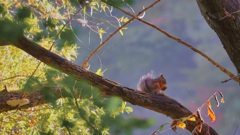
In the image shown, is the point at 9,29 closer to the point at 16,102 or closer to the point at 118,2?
the point at 118,2

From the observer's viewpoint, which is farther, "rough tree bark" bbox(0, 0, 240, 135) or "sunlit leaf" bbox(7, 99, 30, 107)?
"sunlit leaf" bbox(7, 99, 30, 107)

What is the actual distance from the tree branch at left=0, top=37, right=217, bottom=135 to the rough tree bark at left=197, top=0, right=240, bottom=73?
0.27 m

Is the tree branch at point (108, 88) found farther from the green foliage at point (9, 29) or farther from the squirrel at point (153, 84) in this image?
the green foliage at point (9, 29)

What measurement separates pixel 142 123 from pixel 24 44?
0.55 m

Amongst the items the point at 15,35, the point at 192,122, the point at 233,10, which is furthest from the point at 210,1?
the point at 15,35

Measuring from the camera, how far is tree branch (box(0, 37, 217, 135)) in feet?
4.04

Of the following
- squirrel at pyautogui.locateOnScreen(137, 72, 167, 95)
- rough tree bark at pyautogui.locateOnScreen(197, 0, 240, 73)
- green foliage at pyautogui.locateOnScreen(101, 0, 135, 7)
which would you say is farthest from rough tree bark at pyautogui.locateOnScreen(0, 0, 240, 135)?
green foliage at pyautogui.locateOnScreen(101, 0, 135, 7)

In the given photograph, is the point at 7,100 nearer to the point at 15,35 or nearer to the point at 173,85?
the point at 15,35

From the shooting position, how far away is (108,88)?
134 cm

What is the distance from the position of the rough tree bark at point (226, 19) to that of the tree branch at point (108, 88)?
27cm

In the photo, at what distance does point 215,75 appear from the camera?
245 cm

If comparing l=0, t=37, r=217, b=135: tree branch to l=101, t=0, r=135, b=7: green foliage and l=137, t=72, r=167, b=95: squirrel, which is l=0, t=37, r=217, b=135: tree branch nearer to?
l=137, t=72, r=167, b=95: squirrel

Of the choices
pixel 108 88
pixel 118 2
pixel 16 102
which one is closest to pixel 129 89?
pixel 108 88

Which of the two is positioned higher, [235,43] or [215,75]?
[215,75]
